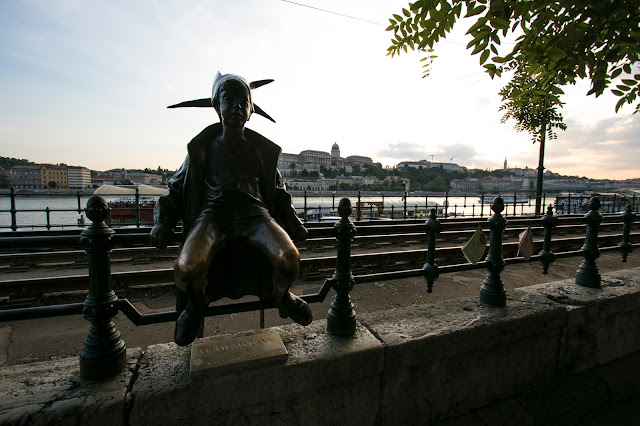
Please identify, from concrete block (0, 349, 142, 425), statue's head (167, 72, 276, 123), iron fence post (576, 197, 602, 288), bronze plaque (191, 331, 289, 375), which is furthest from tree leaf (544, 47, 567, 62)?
concrete block (0, 349, 142, 425)

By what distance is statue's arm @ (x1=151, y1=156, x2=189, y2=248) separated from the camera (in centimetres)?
182

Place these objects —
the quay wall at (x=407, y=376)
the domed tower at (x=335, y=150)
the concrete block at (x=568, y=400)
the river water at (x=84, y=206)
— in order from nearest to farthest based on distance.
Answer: the quay wall at (x=407, y=376) < the concrete block at (x=568, y=400) < the river water at (x=84, y=206) < the domed tower at (x=335, y=150)

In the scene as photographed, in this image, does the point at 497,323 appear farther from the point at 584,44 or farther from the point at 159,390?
the point at 584,44

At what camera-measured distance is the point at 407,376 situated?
2.07m

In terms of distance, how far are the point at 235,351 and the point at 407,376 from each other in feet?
Answer: 3.49

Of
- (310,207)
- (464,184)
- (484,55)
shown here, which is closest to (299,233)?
(484,55)

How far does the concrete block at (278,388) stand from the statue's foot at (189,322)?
0.44 ft

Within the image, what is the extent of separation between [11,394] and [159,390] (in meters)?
0.65

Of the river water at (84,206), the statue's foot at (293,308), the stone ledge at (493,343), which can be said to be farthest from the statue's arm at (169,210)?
the river water at (84,206)

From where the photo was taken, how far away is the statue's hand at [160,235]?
1794mm

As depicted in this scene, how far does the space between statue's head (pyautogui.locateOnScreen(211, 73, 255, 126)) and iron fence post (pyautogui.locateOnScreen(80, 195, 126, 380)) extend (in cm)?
82

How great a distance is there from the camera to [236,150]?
2121mm

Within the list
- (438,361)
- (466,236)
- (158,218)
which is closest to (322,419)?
(438,361)

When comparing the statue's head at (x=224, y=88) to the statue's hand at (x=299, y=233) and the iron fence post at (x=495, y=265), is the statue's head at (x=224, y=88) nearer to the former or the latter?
the statue's hand at (x=299, y=233)
